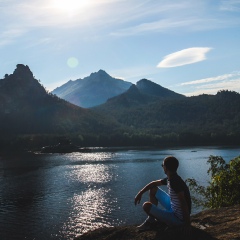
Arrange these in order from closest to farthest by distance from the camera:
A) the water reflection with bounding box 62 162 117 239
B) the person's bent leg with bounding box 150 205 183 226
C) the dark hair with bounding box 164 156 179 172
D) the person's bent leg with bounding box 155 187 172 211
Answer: the dark hair with bounding box 164 156 179 172 → the person's bent leg with bounding box 150 205 183 226 → the person's bent leg with bounding box 155 187 172 211 → the water reflection with bounding box 62 162 117 239

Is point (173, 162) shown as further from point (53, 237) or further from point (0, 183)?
point (0, 183)

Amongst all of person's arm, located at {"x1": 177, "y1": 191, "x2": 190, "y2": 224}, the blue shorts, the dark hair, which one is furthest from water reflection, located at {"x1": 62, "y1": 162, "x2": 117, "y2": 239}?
the dark hair

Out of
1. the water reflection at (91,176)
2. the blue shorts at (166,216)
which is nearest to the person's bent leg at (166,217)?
the blue shorts at (166,216)

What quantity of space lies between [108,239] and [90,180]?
3238 inches

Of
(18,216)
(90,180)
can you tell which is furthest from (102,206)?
(90,180)

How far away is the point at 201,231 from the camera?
11250 mm

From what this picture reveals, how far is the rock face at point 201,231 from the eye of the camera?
11039mm

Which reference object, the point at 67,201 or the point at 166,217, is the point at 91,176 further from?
the point at 166,217

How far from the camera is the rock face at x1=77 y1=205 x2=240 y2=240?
36.2 feet

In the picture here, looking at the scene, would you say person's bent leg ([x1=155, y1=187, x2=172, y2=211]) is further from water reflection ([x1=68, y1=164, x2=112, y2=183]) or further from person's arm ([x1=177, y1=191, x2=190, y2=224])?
water reflection ([x1=68, y1=164, x2=112, y2=183])

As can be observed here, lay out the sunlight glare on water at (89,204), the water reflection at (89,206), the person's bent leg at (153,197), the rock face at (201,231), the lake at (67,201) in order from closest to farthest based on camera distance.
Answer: the rock face at (201,231) → the person's bent leg at (153,197) → the lake at (67,201) → the water reflection at (89,206) → the sunlight glare on water at (89,204)

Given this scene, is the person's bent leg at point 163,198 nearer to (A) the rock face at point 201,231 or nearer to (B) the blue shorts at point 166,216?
(B) the blue shorts at point 166,216

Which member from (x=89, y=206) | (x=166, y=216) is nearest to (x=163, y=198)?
(x=166, y=216)

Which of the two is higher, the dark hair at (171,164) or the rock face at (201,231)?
the dark hair at (171,164)
